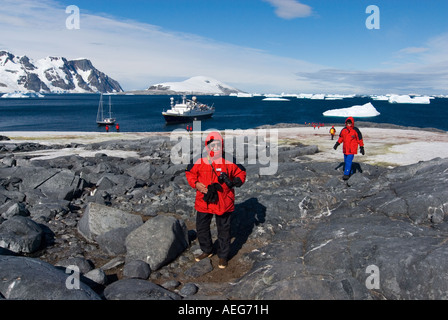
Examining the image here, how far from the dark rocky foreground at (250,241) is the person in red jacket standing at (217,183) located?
70 centimetres

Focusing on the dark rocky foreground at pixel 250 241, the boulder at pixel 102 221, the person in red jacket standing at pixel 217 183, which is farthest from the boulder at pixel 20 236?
the person in red jacket standing at pixel 217 183

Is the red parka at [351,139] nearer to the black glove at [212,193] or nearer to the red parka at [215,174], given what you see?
the red parka at [215,174]

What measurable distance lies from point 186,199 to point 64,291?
17.5ft

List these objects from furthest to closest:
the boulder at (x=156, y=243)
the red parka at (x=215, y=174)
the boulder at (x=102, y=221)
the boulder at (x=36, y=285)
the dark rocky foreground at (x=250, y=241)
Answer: the boulder at (x=102, y=221) < the boulder at (x=156, y=243) < the red parka at (x=215, y=174) < the dark rocky foreground at (x=250, y=241) < the boulder at (x=36, y=285)

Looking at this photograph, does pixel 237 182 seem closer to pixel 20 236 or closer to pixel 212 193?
pixel 212 193

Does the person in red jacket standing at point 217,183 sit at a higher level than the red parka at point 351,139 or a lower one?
lower

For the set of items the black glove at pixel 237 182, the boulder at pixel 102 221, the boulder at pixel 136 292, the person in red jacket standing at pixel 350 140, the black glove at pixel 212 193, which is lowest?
the boulder at pixel 136 292

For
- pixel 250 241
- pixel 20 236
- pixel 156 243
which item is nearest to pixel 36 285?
pixel 156 243

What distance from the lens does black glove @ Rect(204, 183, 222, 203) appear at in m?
5.56

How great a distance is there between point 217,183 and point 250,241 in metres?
1.98

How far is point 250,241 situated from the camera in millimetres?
6926

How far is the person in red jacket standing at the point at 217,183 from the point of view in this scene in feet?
18.3
